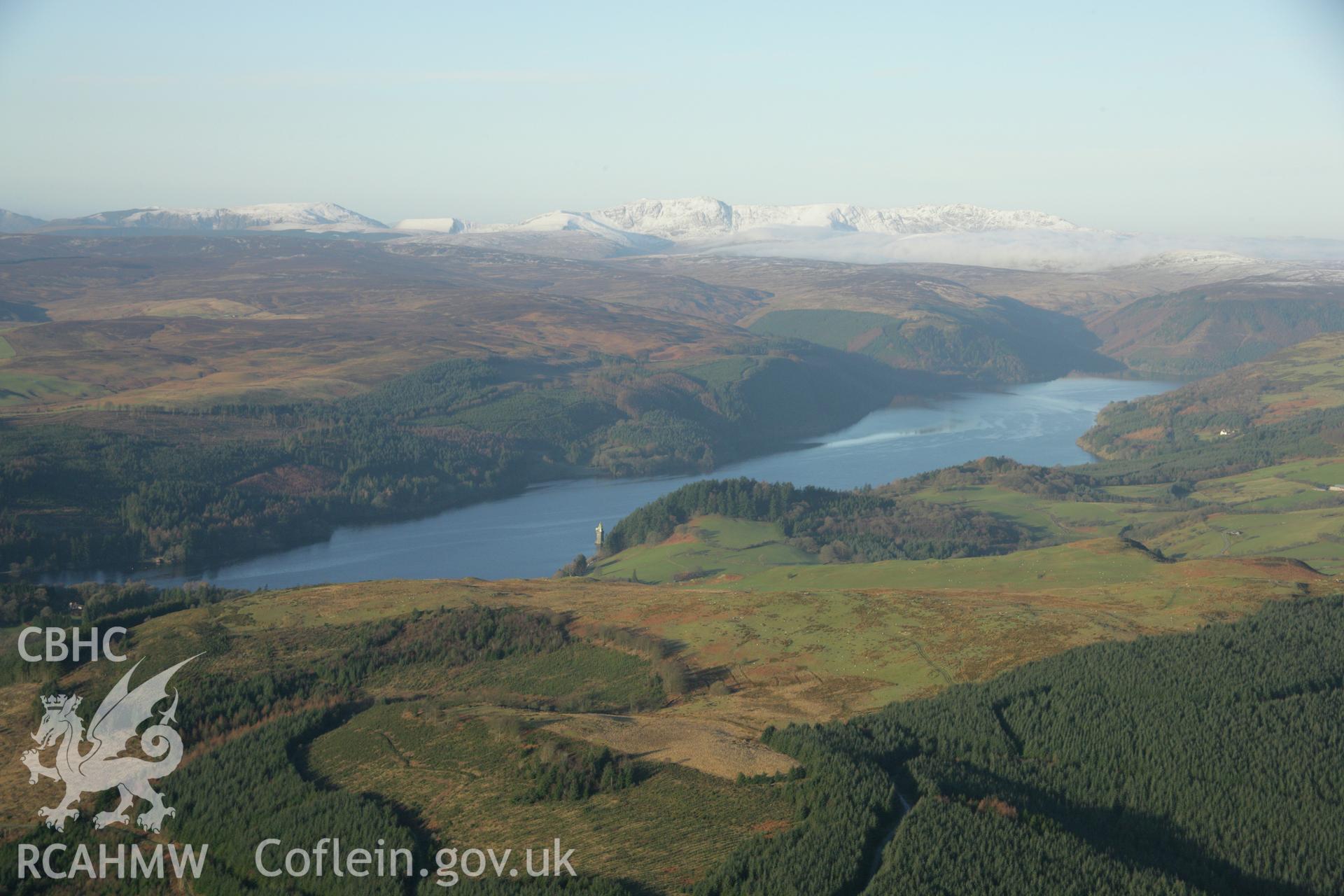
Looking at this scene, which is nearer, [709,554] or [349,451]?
[709,554]

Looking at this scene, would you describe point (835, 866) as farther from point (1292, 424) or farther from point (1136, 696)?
point (1292, 424)

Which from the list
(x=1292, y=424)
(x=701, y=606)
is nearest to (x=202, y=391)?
(x=701, y=606)

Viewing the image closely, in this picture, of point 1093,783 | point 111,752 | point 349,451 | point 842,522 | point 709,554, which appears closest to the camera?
point 1093,783

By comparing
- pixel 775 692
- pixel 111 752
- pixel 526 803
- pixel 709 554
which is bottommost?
pixel 709 554

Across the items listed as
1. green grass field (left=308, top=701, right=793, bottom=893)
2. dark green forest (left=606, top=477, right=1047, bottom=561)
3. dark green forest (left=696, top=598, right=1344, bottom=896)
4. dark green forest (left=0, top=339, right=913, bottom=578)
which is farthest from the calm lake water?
dark green forest (left=696, top=598, right=1344, bottom=896)

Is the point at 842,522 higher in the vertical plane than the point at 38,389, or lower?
lower

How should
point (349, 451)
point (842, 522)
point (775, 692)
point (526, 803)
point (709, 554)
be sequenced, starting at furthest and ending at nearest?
point (349, 451), point (842, 522), point (709, 554), point (775, 692), point (526, 803)

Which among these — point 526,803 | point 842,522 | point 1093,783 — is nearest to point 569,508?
point 842,522

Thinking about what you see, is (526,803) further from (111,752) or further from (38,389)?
(38,389)
